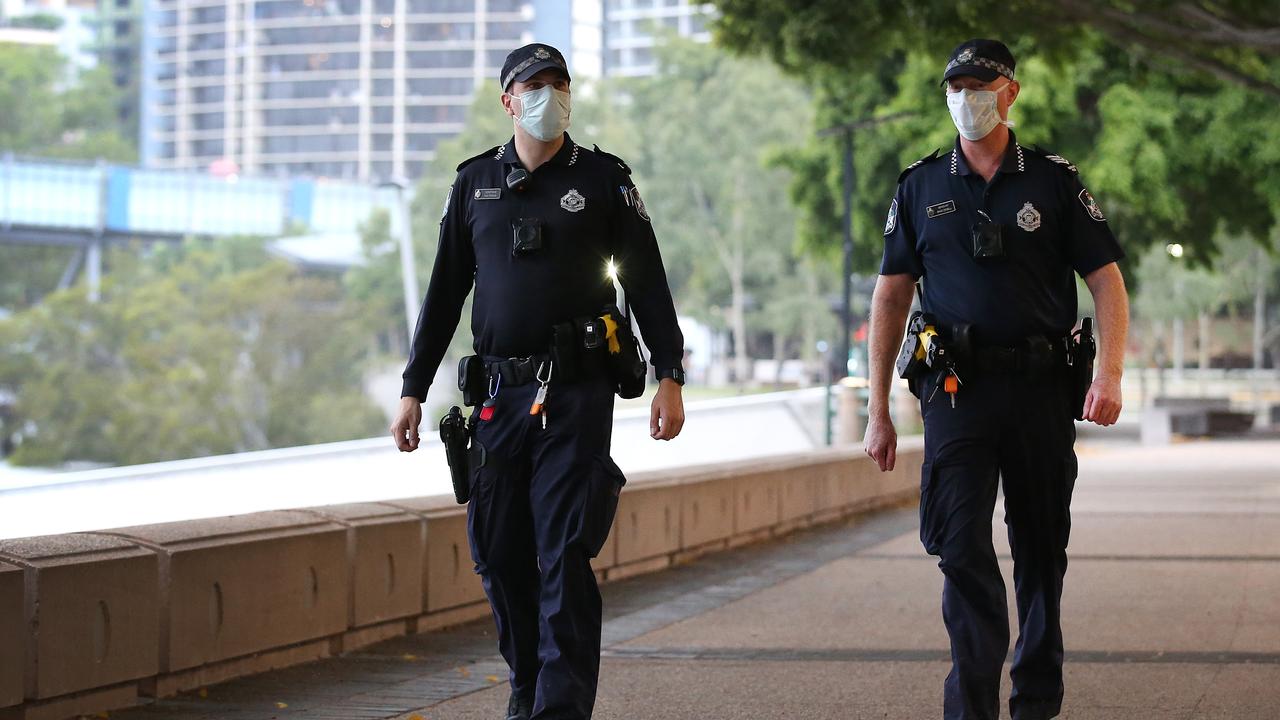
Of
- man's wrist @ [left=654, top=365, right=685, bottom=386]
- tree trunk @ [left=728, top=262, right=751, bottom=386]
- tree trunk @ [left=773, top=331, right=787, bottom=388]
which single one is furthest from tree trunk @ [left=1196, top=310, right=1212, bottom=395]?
man's wrist @ [left=654, top=365, right=685, bottom=386]

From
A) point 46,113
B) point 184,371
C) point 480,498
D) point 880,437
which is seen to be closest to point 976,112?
point 880,437

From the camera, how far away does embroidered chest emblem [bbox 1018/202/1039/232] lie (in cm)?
526

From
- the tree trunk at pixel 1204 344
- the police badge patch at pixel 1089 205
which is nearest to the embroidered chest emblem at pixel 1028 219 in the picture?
the police badge patch at pixel 1089 205

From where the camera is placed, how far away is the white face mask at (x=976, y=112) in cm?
530

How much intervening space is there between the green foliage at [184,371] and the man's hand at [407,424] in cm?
6915

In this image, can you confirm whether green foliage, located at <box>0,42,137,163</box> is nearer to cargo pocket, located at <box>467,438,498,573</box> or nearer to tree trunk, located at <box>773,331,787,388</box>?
tree trunk, located at <box>773,331,787,388</box>

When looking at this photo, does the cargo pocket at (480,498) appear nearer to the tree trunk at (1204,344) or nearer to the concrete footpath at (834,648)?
the concrete footpath at (834,648)

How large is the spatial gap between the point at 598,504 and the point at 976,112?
1524mm

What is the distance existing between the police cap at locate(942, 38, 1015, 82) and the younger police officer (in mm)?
989

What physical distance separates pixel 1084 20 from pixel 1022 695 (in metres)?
13.0

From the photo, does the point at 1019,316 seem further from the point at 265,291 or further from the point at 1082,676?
the point at 265,291

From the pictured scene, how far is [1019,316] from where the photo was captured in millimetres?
5234

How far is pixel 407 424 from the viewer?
5.39 metres

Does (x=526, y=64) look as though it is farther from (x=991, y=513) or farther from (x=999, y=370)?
(x=991, y=513)
